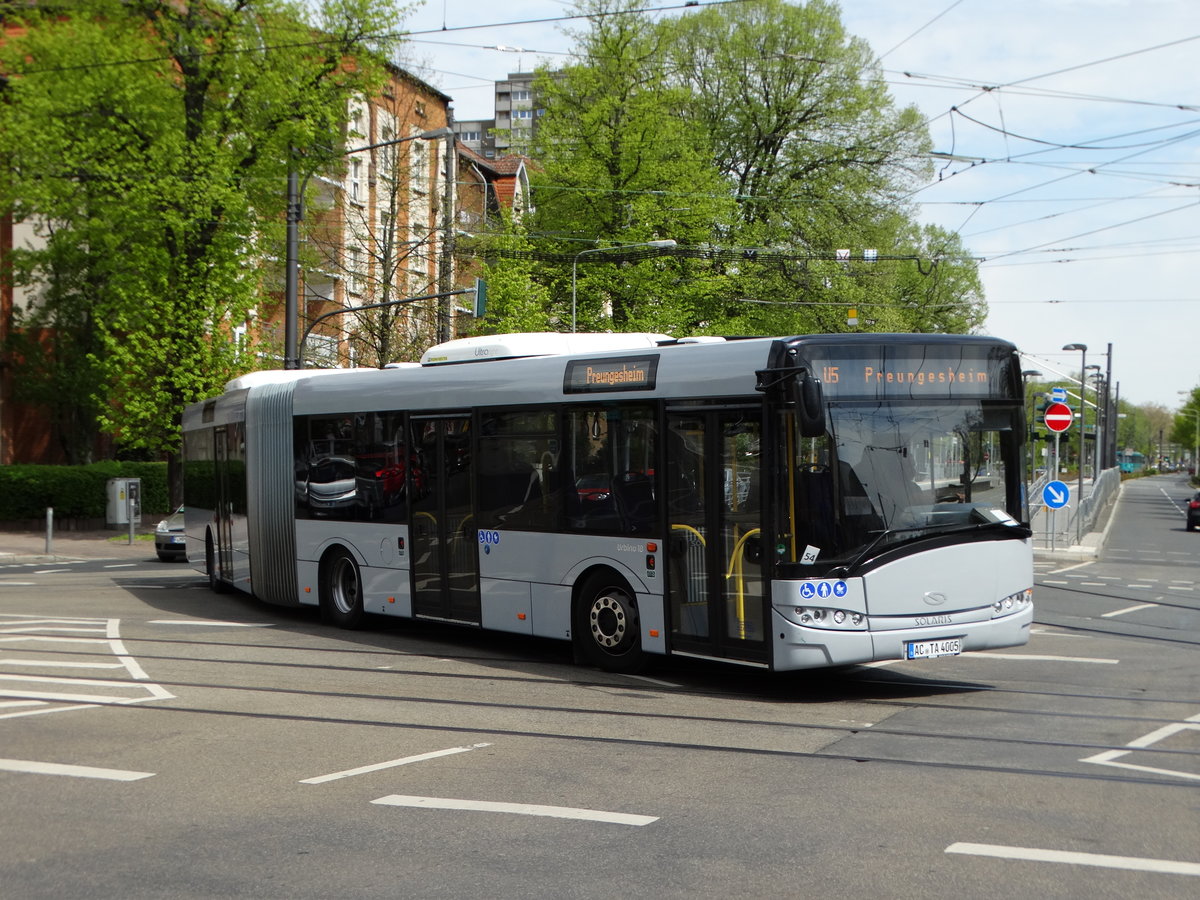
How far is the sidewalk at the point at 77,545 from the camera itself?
97.7 feet

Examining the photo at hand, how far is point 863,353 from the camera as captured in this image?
10.5m

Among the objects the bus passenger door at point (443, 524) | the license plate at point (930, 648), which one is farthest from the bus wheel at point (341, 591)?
the license plate at point (930, 648)

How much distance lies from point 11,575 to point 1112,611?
17.5m

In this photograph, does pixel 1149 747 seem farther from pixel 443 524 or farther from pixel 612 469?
pixel 443 524

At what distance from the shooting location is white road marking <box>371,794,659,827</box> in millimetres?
6730

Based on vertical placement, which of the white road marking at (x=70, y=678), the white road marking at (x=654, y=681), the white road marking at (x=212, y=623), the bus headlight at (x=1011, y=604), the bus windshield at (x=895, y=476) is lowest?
the white road marking at (x=654, y=681)

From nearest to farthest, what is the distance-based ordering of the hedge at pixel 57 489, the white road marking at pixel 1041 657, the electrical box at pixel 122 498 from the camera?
the white road marking at pixel 1041 657
the electrical box at pixel 122 498
the hedge at pixel 57 489

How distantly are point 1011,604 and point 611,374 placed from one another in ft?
12.2

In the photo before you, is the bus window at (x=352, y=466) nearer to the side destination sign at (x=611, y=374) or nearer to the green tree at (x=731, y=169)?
the side destination sign at (x=611, y=374)

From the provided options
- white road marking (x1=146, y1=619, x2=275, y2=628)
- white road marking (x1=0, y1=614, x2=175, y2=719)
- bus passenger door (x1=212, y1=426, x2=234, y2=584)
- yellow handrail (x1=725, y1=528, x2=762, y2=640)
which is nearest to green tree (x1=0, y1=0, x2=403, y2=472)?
bus passenger door (x1=212, y1=426, x2=234, y2=584)

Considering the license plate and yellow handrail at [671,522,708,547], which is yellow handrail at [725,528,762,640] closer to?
yellow handrail at [671,522,708,547]

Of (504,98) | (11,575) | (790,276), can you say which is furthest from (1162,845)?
(504,98)

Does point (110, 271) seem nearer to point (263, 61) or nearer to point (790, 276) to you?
point (263, 61)

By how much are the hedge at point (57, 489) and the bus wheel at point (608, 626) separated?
28.5 m
